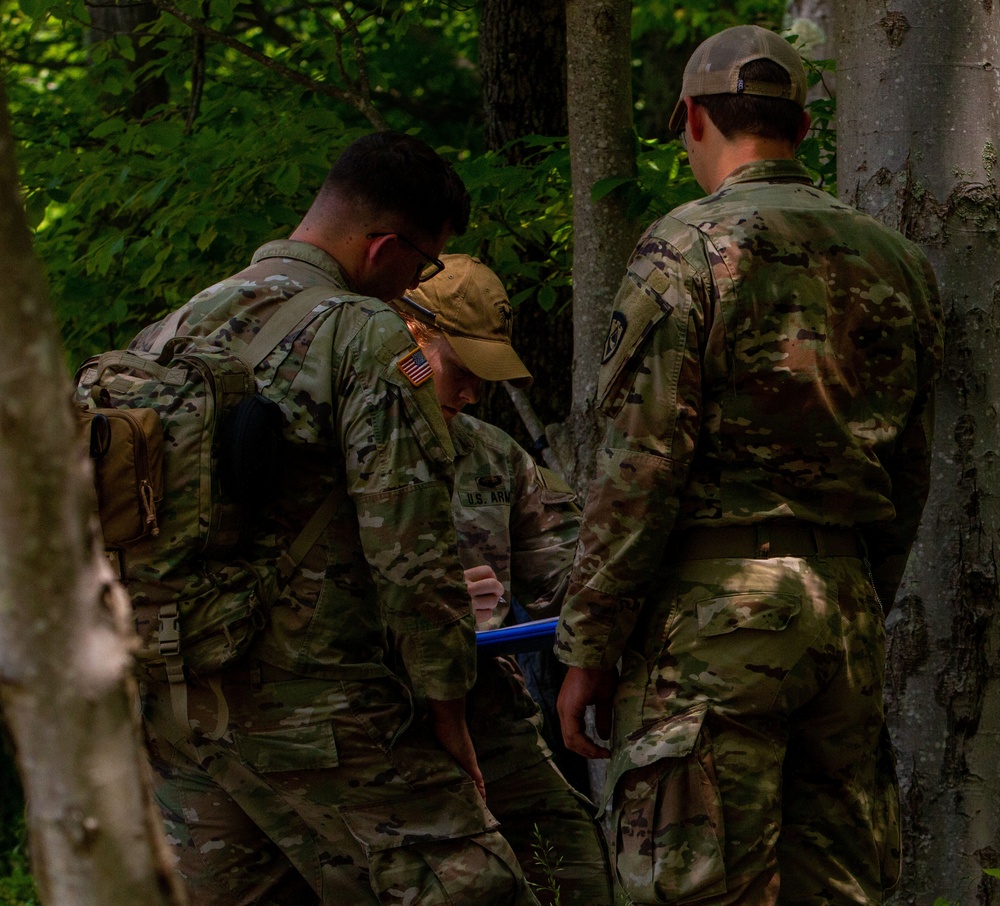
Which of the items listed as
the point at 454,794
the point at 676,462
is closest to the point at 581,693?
the point at 454,794

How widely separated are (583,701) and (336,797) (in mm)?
553

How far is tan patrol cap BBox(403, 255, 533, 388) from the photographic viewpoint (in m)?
3.54

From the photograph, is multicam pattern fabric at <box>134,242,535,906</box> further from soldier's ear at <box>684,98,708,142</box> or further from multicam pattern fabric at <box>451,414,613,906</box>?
soldier's ear at <box>684,98,708,142</box>

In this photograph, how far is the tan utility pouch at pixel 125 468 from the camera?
233 centimetres

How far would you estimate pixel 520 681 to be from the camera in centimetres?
350

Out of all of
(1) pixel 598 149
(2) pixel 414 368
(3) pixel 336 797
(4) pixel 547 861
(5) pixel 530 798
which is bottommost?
(4) pixel 547 861

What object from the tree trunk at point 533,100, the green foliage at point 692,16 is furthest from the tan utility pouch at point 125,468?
the green foliage at point 692,16

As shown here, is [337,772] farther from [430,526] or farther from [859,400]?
[859,400]

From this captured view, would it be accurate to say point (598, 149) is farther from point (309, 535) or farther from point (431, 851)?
point (431, 851)

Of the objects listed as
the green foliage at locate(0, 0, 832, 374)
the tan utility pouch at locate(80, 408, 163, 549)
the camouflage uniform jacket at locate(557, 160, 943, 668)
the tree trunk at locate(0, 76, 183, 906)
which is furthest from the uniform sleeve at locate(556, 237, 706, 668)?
the green foliage at locate(0, 0, 832, 374)

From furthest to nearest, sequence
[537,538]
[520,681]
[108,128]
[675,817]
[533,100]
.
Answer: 1. [533,100]
2. [108,128]
3. [537,538]
4. [520,681]
5. [675,817]

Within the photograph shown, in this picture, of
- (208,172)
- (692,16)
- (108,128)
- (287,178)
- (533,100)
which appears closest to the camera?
(287,178)

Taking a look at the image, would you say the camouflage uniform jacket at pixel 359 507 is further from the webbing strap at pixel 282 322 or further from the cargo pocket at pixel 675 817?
the cargo pocket at pixel 675 817

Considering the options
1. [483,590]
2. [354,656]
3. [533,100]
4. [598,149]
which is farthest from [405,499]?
[533,100]
